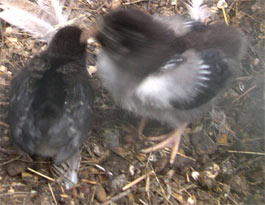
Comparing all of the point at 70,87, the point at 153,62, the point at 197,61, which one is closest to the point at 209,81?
the point at 197,61

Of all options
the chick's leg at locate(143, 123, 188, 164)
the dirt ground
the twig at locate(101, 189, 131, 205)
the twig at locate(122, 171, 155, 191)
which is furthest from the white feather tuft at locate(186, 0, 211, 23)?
the twig at locate(101, 189, 131, 205)

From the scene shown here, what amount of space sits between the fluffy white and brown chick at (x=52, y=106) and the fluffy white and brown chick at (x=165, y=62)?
25 centimetres

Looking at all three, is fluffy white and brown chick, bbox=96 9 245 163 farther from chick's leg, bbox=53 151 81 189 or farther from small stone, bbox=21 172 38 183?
small stone, bbox=21 172 38 183

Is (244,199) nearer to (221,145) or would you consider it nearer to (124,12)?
(221,145)

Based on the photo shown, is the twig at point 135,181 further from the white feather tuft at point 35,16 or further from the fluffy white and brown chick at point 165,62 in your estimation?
the white feather tuft at point 35,16

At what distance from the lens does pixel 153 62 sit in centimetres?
243

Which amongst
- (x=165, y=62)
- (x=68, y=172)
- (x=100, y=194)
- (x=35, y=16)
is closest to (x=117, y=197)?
(x=100, y=194)

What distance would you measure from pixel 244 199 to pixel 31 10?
92.8 inches

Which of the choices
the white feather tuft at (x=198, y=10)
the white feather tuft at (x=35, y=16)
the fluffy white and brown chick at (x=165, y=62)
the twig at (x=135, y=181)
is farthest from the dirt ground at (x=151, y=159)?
the white feather tuft at (x=198, y=10)

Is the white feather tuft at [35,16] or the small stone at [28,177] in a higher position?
the white feather tuft at [35,16]

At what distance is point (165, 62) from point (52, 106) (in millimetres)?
809

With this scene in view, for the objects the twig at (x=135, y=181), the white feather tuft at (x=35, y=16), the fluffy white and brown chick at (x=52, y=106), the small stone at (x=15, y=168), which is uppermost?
the white feather tuft at (x=35, y=16)

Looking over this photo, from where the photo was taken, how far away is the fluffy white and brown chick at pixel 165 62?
2383 mm

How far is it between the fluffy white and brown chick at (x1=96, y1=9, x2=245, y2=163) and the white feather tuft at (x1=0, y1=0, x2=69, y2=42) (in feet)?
2.63
